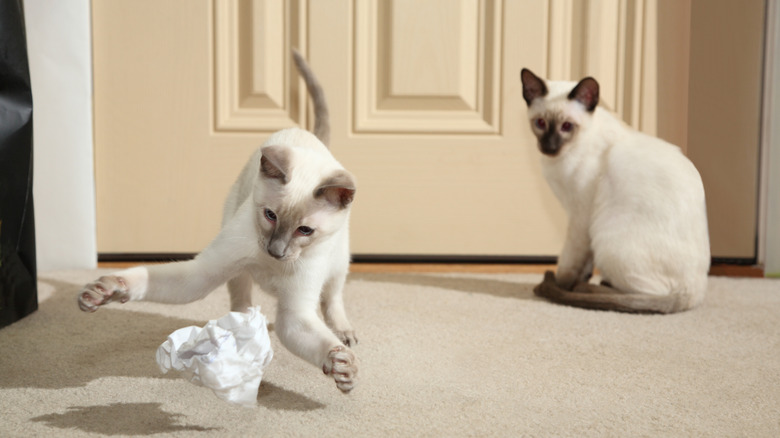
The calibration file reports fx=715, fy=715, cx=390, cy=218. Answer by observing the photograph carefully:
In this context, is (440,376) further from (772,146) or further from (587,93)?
(772,146)

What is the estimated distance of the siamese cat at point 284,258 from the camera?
108cm

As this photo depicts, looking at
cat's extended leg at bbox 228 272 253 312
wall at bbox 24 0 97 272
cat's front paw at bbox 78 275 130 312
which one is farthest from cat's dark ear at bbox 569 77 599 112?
wall at bbox 24 0 97 272

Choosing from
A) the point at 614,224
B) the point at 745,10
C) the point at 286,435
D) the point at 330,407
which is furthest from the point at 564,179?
the point at 286,435

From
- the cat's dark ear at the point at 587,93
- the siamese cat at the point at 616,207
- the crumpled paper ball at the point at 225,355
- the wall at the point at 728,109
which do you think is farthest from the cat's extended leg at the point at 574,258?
the crumpled paper ball at the point at 225,355

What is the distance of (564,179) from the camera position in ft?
6.14

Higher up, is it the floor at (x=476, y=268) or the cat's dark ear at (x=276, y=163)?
the cat's dark ear at (x=276, y=163)

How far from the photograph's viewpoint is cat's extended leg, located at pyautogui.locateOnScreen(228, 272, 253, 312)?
1.45m

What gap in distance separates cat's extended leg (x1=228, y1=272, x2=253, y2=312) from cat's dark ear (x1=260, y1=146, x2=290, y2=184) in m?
0.38

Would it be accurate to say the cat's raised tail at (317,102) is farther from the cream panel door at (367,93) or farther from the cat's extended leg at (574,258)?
the cat's extended leg at (574,258)

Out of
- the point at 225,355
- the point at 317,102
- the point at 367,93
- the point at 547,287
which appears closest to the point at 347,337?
the point at 225,355

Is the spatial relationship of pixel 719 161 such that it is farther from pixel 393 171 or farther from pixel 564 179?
pixel 393 171

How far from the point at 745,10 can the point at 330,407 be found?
1.87 meters

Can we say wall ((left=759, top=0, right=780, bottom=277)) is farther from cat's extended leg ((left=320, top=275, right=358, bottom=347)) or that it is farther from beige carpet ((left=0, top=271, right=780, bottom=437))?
cat's extended leg ((left=320, top=275, right=358, bottom=347))

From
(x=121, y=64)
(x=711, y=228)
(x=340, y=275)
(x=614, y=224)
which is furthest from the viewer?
(x=711, y=228)
